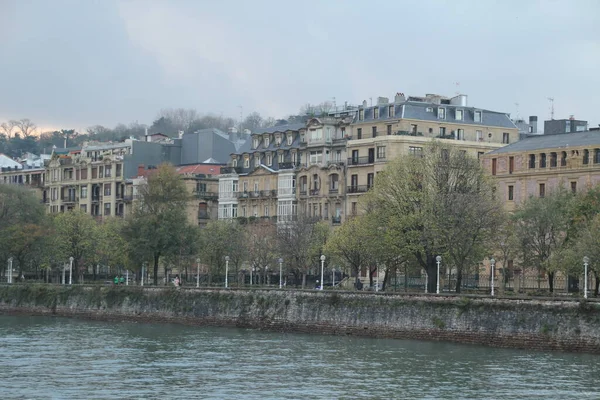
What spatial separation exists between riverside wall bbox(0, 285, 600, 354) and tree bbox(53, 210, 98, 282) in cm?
1438

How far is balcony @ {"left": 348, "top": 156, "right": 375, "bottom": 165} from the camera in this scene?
126438mm

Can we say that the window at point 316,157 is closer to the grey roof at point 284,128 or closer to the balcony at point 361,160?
the balcony at point 361,160

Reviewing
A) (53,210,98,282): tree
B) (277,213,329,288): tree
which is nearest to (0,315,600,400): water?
(277,213,329,288): tree

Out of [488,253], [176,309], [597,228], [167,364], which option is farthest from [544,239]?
[167,364]

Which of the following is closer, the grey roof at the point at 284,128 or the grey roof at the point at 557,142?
the grey roof at the point at 557,142

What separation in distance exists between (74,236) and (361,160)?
31.2 meters

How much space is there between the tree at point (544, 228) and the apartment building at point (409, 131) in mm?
29597

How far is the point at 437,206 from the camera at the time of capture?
91.4 m

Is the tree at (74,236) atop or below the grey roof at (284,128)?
below

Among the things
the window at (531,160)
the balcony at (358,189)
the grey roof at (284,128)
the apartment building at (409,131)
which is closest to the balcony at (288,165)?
the grey roof at (284,128)

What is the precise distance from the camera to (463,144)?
407ft

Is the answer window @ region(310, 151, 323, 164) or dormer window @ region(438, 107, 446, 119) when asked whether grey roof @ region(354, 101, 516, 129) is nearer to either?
dormer window @ region(438, 107, 446, 119)

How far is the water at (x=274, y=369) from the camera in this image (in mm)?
55906

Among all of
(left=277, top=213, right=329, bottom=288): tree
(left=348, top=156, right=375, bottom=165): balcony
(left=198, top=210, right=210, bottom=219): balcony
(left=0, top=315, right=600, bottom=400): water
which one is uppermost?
(left=348, top=156, right=375, bottom=165): balcony
